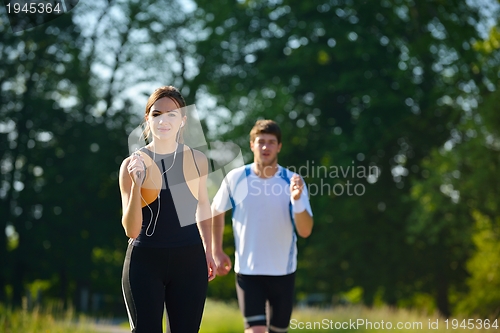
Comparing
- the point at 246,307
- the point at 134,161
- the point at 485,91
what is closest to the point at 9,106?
the point at 485,91

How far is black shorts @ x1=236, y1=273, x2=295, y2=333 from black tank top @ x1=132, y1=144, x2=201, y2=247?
2238 mm

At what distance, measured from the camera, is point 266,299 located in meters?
6.58

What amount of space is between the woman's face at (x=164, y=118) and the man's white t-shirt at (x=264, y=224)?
2245 millimetres

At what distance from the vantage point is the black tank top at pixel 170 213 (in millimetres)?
4195

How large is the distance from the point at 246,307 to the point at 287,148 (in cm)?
1674

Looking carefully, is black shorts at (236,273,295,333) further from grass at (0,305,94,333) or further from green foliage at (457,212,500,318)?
green foliage at (457,212,500,318)

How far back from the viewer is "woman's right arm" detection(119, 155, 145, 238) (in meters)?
4.03

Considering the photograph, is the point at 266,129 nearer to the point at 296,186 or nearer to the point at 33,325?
Result: the point at 296,186

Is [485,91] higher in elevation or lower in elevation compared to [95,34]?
lower

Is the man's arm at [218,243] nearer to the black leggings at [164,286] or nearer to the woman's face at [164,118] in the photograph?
the black leggings at [164,286]

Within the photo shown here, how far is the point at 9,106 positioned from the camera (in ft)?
92.1

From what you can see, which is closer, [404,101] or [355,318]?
[355,318]

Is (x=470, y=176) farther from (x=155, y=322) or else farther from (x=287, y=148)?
(x=155, y=322)


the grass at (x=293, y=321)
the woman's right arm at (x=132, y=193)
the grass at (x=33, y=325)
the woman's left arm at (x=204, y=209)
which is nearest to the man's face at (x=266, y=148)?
the woman's left arm at (x=204, y=209)
